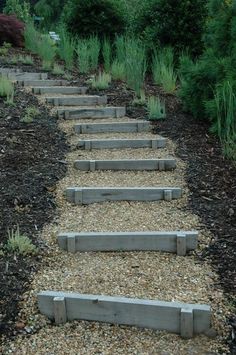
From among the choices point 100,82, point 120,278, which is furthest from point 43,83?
point 120,278

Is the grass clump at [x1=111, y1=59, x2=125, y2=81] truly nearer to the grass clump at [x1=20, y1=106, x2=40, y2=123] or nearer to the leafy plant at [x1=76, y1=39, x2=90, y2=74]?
the leafy plant at [x1=76, y1=39, x2=90, y2=74]

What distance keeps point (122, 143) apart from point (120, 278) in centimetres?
263

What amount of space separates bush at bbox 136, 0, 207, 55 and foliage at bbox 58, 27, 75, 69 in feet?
4.59

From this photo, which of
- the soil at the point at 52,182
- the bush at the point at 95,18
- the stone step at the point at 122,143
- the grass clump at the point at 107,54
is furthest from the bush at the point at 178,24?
the stone step at the point at 122,143

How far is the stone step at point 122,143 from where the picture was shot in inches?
220

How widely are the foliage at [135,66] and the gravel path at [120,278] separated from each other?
3.11 metres

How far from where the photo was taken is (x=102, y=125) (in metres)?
6.12

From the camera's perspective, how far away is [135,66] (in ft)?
25.0

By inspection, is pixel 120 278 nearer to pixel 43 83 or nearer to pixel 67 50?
pixel 43 83

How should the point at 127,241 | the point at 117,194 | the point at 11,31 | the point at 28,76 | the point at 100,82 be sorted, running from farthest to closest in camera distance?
the point at 11,31
the point at 28,76
the point at 100,82
the point at 117,194
the point at 127,241

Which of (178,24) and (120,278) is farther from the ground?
(178,24)

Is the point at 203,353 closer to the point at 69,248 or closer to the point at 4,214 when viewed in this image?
the point at 69,248

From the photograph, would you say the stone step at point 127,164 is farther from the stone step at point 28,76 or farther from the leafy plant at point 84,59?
the leafy plant at point 84,59

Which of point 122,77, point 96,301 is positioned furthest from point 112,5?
point 96,301
